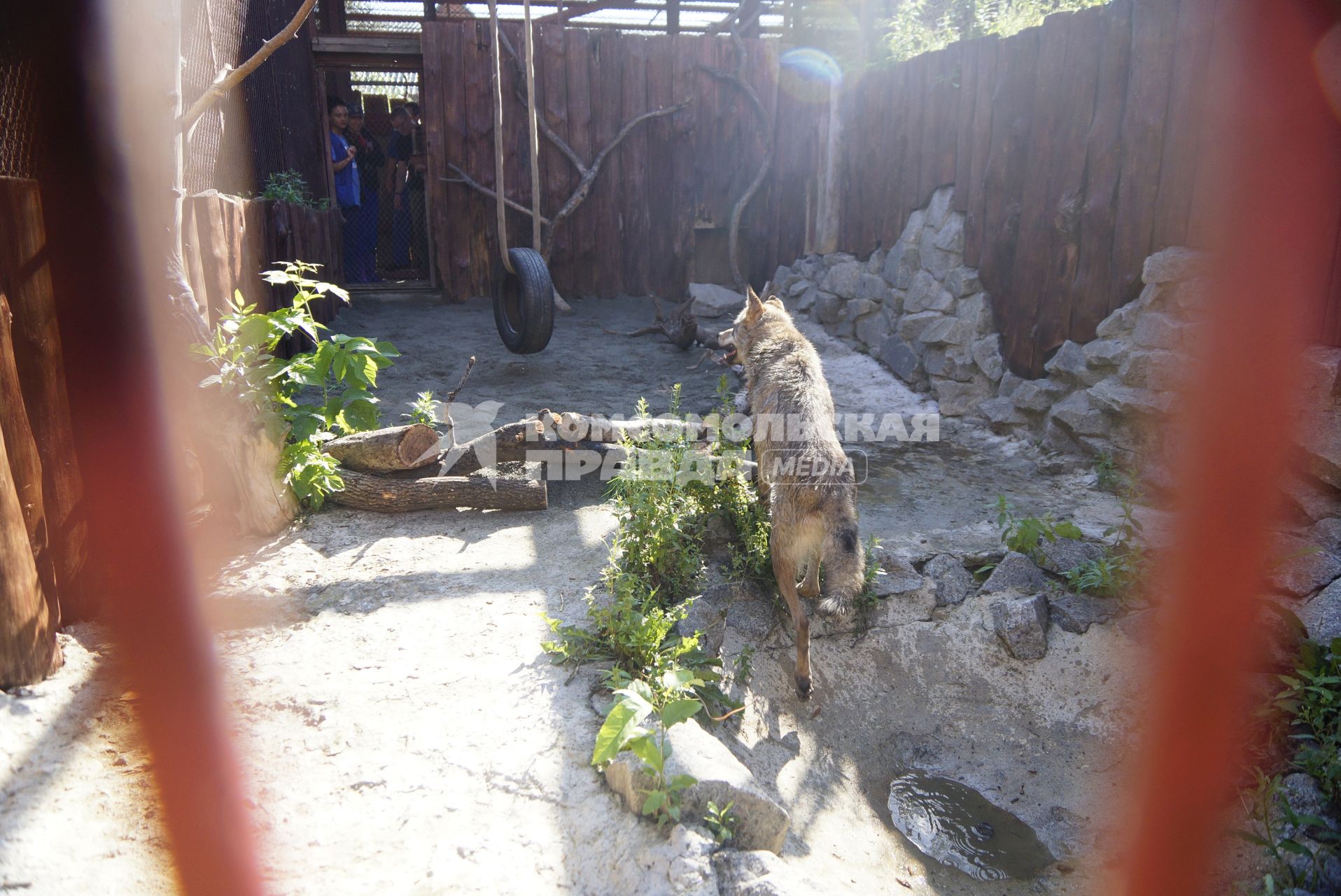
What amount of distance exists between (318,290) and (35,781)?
2494 millimetres

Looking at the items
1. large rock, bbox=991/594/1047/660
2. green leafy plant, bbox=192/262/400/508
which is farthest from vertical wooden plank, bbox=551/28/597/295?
large rock, bbox=991/594/1047/660

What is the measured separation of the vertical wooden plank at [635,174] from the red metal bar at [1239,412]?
7124 mm

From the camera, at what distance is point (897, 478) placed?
5.62 m

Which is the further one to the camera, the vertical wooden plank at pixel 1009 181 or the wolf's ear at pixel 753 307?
the vertical wooden plank at pixel 1009 181

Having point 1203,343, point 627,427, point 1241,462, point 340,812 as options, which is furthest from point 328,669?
point 1203,343

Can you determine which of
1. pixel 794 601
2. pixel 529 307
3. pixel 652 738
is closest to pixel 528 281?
pixel 529 307

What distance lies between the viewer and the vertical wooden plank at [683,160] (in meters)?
10.6

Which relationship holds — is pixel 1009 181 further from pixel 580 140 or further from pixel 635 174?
pixel 580 140

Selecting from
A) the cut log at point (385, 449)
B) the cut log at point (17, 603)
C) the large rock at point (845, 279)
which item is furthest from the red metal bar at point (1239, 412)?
the large rock at point (845, 279)

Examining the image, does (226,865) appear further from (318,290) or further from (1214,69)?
(1214,69)

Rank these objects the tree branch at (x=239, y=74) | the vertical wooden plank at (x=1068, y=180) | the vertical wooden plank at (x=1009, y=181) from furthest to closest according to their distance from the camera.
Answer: the vertical wooden plank at (x=1009, y=181) → the vertical wooden plank at (x=1068, y=180) → the tree branch at (x=239, y=74)

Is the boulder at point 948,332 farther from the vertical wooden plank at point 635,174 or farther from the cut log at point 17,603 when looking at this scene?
the cut log at point 17,603

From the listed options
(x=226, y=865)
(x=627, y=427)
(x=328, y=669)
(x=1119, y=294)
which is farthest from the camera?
(x=1119, y=294)

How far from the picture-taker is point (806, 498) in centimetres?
353
